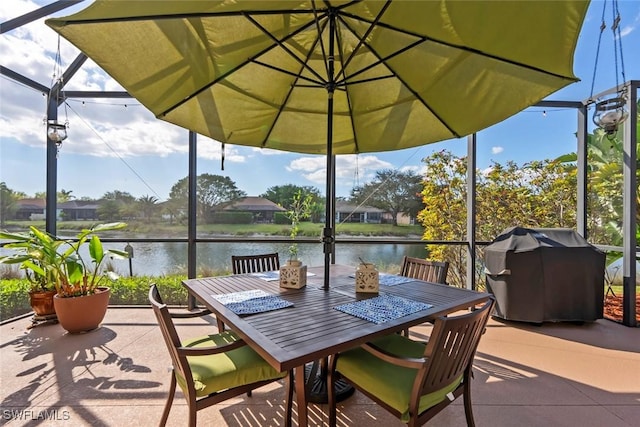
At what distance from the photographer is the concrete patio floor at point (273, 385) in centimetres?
196

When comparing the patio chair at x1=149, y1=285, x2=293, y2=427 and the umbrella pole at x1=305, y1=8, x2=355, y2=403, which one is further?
→ the umbrella pole at x1=305, y1=8, x2=355, y2=403

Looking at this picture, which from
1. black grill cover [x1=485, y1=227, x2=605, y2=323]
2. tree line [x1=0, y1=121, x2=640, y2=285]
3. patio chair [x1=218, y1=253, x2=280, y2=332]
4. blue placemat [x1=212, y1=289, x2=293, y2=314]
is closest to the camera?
blue placemat [x1=212, y1=289, x2=293, y2=314]

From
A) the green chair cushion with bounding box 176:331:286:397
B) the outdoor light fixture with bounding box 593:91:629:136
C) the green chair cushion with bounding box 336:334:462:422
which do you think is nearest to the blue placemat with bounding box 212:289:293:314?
the green chair cushion with bounding box 176:331:286:397

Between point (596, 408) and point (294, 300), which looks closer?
point (294, 300)

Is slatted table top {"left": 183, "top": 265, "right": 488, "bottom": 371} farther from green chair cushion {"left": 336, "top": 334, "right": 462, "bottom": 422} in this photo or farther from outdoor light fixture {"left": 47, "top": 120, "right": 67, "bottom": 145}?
outdoor light fixture {"left": 47, "top": 120, "right": 67, "bottom": 145}

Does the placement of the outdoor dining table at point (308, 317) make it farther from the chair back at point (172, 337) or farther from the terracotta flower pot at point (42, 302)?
the terracotta flower pot at point (42, 302)

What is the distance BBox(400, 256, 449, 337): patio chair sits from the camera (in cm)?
262

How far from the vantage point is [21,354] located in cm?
276

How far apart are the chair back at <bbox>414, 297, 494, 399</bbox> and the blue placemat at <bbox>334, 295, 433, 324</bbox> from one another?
0.28 m

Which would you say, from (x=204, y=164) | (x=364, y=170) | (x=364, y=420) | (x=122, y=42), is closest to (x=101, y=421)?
(x=364, y=420)

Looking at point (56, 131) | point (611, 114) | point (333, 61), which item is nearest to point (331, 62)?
point (333, 61)

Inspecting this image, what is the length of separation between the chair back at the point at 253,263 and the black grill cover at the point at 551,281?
9.04ft

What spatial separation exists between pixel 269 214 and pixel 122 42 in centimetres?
292

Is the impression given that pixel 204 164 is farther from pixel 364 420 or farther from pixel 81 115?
pixel 364 420
